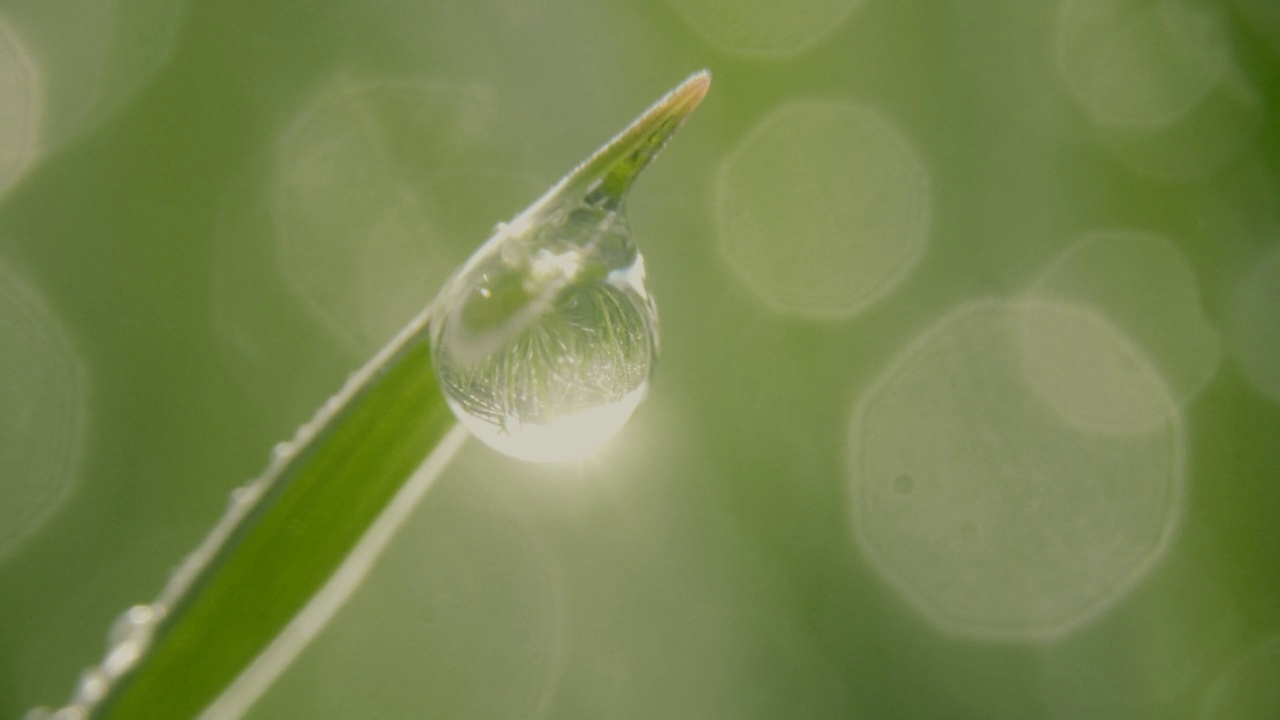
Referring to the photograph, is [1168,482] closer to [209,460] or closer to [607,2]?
[607,2]

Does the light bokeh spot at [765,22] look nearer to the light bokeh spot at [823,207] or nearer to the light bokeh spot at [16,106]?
the light bokeh spot at [823,207]

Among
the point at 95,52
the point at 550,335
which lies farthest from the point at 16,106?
the point at 550,335

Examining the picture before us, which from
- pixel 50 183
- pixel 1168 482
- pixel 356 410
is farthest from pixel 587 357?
pixel 1168 482

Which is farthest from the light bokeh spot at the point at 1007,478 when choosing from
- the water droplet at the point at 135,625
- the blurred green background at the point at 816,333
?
the water droplet at the point at 135,625

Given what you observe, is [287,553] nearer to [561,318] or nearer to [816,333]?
[561,318]

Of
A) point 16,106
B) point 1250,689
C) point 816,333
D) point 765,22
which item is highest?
point 16,106

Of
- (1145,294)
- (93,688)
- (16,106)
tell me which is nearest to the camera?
(93,688)

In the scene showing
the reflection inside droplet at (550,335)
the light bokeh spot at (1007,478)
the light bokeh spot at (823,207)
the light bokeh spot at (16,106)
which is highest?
the light bokeh spot at (16,106)
